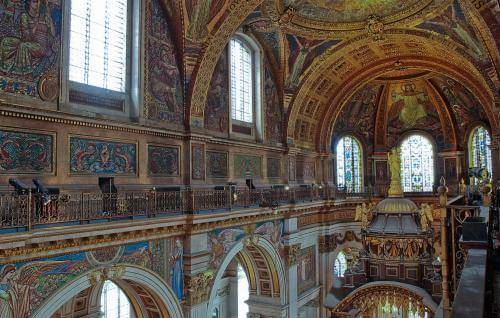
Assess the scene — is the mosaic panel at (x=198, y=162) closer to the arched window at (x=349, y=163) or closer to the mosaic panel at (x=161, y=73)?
the mosaic panel at (x=161, y=73)

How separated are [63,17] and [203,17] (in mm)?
4269

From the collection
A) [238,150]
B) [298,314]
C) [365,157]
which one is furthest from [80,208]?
[365,157]

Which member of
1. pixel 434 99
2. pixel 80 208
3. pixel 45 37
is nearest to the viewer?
pixel 80 208

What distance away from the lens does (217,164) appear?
45.4 ft

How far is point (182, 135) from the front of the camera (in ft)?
40.0

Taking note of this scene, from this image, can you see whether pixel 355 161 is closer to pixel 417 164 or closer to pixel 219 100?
pixel 417 164

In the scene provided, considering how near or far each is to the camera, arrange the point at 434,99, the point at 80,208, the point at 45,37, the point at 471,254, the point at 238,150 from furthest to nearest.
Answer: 1. the point at 434,99
2. the point at 238,150
3. the point at 45,37
4. the point at 80,208
5. the point at 471,254

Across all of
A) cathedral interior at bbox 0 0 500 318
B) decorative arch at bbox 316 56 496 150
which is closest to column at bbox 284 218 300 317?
cathedral interior at bbox 0 0 500 318

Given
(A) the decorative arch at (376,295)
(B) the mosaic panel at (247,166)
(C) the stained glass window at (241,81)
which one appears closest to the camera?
(A) the decorative arch at (376,295)

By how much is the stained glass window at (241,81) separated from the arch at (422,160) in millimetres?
11988

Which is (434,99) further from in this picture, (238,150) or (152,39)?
(152,39)

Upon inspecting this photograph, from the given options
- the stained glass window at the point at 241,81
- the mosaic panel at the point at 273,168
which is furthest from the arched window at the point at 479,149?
the stained glass window at the point at 241,81

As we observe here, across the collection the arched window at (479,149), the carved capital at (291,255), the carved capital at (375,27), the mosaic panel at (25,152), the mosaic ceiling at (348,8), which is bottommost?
the carved capital at (291,255)

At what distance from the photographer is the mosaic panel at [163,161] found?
1124cm
